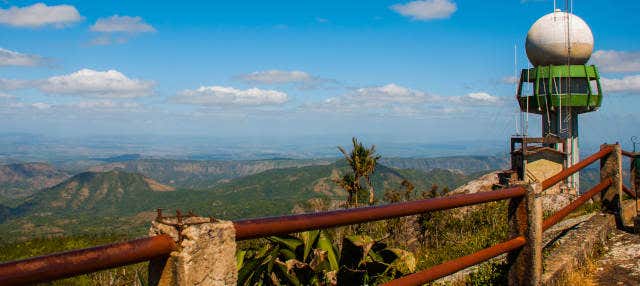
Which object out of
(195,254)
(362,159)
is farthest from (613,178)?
(362,159)

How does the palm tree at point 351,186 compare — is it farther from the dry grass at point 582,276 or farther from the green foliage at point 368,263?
the green foliage at point 368,263

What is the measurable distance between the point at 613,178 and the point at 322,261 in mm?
5310

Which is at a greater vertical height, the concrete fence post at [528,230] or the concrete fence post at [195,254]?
the concrete fence post at [195,254]

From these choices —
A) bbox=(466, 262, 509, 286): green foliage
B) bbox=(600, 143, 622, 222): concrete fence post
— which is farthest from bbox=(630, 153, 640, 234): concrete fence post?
bbox=(466, 262, 509, 286): green foliage

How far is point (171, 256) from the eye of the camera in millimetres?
2336

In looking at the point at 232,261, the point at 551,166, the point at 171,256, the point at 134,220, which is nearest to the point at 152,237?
the point at 171,256

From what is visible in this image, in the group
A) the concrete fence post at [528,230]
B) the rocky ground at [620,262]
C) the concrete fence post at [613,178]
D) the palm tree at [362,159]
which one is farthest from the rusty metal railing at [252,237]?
the palm tree at [362,159]

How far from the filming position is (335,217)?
3.04m

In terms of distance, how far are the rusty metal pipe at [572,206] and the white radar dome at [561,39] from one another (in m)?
25.9

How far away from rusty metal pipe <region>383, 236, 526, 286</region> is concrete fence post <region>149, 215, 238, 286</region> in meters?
1.21

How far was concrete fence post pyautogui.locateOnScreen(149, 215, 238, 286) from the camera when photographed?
7.60 ft

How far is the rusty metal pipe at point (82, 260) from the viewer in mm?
1820

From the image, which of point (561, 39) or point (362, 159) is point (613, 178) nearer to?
point (362, 159)

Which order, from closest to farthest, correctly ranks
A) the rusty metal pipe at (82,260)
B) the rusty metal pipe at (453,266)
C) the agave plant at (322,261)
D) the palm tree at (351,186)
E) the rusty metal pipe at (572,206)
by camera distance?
1. the rusty metal pipe at (82,260)
2. the rusty metal pipe at (453,266)
3. the agave plant at (322,261)
4. the rusty metal pipe at (572,206)
5. the palm tree at (351,186)
